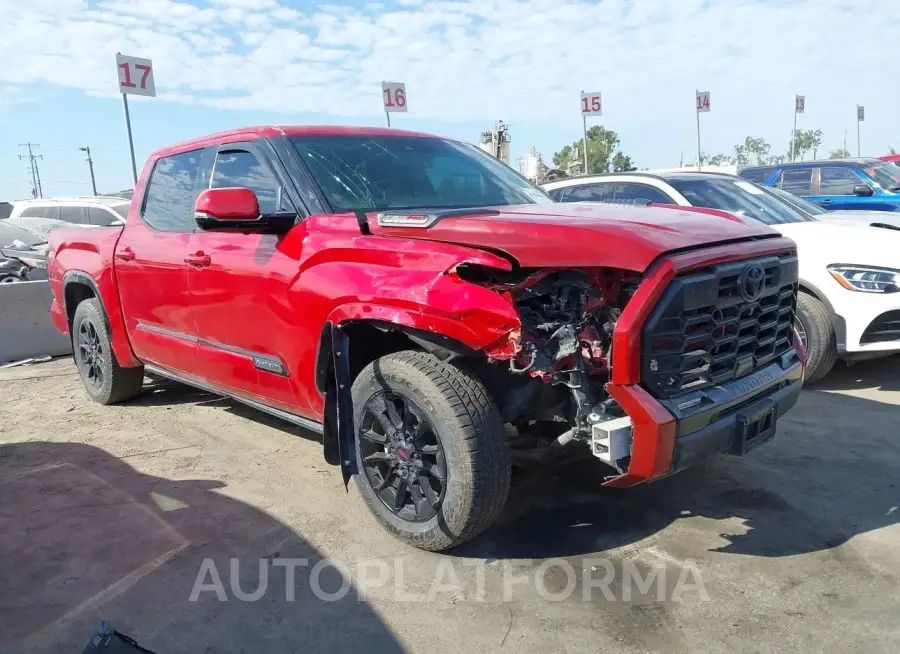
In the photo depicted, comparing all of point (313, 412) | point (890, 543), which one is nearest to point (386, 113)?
point (313, 412)

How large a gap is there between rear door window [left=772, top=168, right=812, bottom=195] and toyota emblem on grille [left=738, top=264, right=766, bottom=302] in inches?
366

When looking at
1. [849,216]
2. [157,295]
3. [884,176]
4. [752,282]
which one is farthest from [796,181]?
[157,295]

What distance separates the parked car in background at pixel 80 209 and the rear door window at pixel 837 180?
39.9 ft

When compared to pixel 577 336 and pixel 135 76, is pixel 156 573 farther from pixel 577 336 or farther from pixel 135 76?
pixel 135 76

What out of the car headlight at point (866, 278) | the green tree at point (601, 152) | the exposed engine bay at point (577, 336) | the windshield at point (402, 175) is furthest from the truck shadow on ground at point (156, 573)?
the green tree at point (601, 152)

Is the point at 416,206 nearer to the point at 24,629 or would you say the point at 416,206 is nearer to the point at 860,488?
the point at 24,629

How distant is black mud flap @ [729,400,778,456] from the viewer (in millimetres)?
2920

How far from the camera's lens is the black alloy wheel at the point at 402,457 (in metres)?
3.09

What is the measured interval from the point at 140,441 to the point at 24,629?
219 cm

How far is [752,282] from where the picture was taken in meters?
2.94

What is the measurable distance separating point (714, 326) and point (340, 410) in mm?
1639

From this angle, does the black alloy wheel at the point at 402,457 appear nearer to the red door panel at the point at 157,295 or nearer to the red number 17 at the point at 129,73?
the red door panel at the point at 157,295

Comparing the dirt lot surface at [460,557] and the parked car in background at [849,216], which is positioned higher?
the parked car in background at [849,216]

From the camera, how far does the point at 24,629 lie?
2.74 meters
